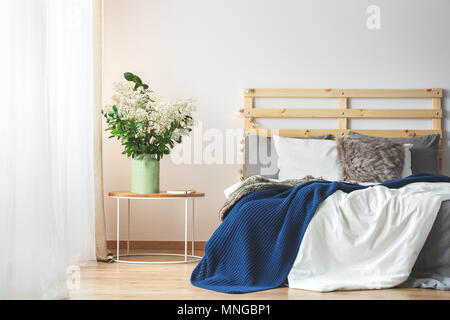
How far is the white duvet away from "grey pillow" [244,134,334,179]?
132 cm

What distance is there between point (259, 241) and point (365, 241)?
0.53m

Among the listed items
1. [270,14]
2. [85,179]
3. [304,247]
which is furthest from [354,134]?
[85,179]

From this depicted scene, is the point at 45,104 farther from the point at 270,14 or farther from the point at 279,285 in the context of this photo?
the point at 270,14

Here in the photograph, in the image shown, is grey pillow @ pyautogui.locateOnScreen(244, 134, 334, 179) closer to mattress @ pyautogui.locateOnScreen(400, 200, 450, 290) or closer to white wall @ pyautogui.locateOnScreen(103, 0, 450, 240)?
white wall @ pyautogui.locateOnScreen(103, 0, 450, 240)

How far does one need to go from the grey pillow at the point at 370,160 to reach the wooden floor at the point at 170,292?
1.26 metres

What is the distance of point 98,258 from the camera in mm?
3639

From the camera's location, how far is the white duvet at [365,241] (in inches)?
105

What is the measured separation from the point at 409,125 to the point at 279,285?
7.80 ft

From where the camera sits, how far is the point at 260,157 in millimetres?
4125

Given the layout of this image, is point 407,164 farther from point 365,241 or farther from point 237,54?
A: point 237,54

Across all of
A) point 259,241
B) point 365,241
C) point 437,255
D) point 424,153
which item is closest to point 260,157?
point 424,153

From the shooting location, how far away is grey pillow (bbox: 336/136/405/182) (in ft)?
12.4

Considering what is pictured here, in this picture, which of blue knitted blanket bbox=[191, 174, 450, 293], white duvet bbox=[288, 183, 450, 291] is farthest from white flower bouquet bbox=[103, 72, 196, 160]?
white duvet bbox=[288, 183, 450, 291]

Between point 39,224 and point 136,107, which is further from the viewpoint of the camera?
point 136,107
